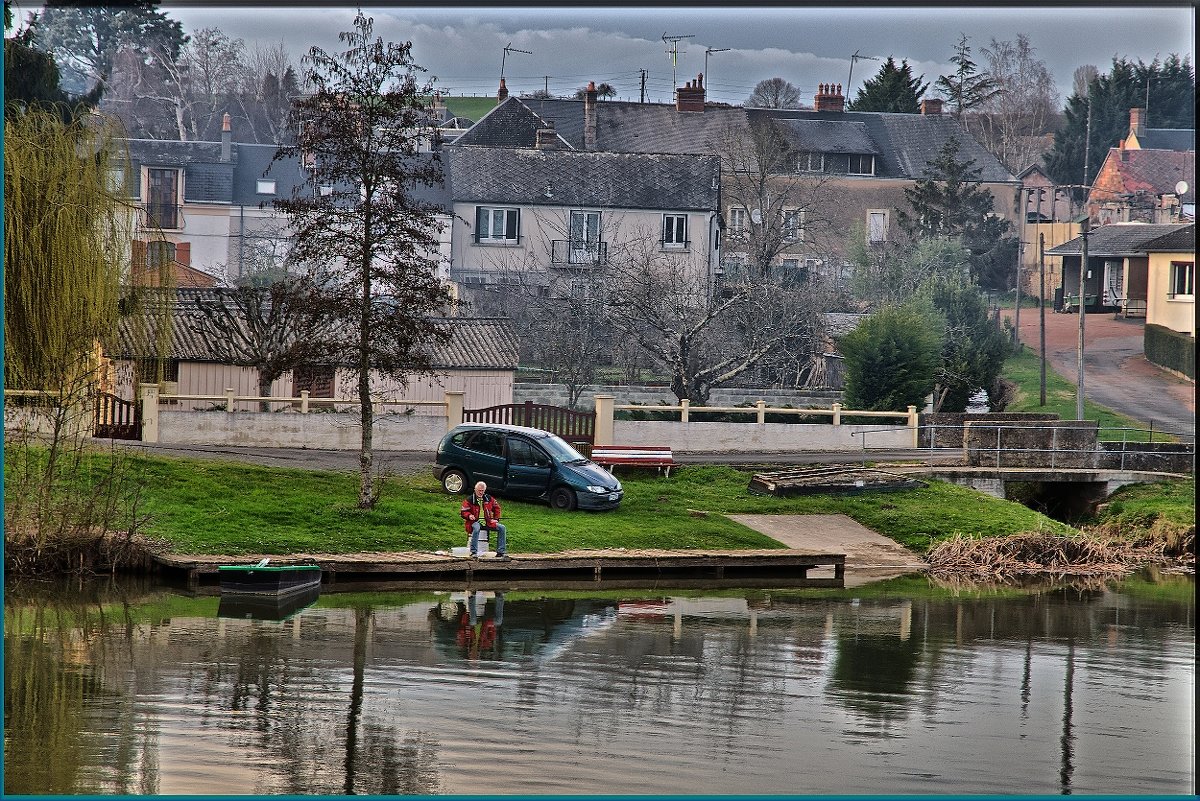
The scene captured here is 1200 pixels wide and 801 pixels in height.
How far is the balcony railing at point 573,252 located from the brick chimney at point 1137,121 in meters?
45.4

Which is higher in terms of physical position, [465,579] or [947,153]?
[947,153]

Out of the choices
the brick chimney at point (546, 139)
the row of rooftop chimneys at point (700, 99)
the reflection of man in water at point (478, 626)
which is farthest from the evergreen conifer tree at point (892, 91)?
the reflection of man in water at point (478, 626)

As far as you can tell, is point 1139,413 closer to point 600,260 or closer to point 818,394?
point 818,394

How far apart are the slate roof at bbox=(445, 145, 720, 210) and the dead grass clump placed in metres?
34.3

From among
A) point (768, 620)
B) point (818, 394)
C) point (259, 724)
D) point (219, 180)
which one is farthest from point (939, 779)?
point (219, 180)

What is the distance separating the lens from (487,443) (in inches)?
1109

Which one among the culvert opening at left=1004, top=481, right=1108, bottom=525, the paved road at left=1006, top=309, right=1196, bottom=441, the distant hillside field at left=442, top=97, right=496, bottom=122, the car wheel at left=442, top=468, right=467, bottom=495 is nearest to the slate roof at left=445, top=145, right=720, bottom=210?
the paved road at left=1006, top=309, right=1196, bottom=441

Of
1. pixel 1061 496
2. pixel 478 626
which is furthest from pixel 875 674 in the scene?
pixel 1061 496

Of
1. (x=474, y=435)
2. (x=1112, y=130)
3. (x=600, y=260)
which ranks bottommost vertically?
(x=474, y=435)

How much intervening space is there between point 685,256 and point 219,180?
2781 centimetres

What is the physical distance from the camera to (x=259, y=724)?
13.8 meters

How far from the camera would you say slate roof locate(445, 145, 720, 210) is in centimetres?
6081

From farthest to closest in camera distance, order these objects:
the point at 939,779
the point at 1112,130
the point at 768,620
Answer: the point at 1112,130
the point at 768,620
the point at 939,779

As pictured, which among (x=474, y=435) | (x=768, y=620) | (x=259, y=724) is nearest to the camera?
(x=259, y=724)
